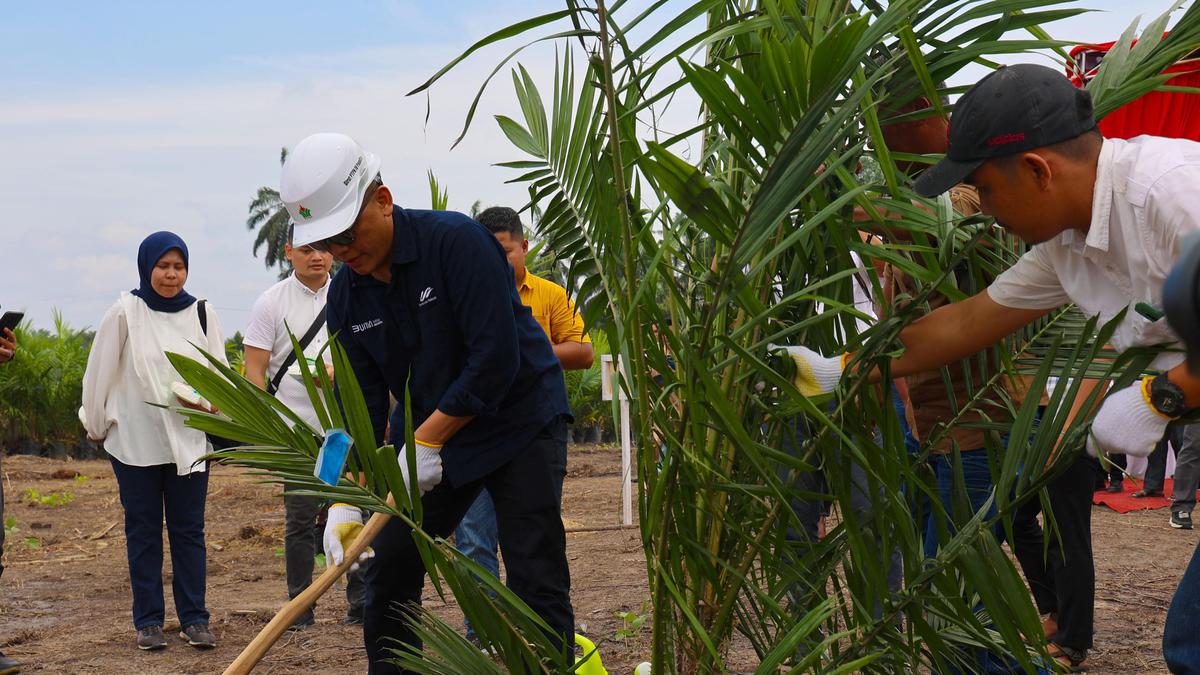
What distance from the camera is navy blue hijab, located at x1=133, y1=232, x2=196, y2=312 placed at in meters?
4.68

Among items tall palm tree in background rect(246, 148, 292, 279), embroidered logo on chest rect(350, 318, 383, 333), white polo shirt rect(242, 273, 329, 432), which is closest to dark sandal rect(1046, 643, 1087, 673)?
embroidered logo on chest rect(350, 318, 383, 333)

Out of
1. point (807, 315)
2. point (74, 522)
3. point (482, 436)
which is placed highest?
point (807, 315)

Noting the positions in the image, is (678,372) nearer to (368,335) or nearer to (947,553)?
(947,553)

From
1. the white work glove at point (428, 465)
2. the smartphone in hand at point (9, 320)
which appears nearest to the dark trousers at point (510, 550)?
the white work glove at point (428, 465)

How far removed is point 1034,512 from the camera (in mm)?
3537

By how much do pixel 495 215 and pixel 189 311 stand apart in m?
1.36

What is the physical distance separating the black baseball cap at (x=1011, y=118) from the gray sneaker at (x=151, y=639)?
3880mm

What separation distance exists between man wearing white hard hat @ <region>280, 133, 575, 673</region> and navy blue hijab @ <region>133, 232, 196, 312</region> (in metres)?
1.96

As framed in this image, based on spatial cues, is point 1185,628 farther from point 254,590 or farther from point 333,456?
point 254,590

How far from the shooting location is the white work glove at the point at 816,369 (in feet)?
7.04

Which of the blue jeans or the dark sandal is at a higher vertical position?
the blue jeans

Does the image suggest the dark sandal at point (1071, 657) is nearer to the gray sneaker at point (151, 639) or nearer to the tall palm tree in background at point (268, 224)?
the gray sneaker at point (151, 639)

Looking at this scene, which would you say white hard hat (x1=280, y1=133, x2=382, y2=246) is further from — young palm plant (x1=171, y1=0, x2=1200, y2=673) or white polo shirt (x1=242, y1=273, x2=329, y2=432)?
white polo shirt (x1=242, y1=273, x2=329, y2=432)

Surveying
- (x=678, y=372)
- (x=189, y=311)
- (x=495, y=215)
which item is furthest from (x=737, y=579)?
(x=189, y=311)
